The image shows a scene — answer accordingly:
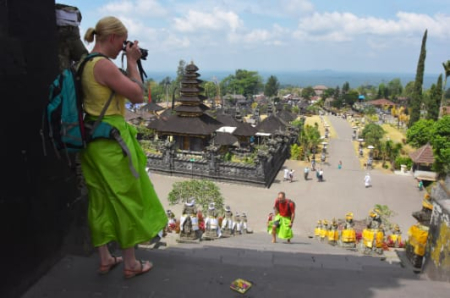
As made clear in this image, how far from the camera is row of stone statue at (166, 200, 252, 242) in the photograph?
789cm

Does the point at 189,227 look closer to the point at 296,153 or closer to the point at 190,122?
the point at 190,122

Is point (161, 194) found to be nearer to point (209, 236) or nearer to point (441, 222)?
point (209, 236)

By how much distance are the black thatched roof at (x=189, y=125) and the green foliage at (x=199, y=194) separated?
9941mm

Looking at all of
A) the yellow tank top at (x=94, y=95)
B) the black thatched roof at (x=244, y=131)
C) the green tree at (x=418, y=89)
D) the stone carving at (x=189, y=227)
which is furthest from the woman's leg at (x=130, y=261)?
the green tree at (x=418, y=89)

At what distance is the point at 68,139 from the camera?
2176 mm

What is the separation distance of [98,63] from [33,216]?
1102 mm

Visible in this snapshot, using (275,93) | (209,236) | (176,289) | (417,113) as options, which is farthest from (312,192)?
(275,93)

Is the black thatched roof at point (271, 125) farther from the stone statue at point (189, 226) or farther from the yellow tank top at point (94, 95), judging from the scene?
the yellow tank top at point (94, 95)

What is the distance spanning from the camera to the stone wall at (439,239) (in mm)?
3064

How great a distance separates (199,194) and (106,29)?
9.15 m

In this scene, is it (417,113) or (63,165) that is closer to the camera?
(63,165)

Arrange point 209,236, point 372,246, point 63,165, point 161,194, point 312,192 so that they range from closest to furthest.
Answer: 1. point 63,165
2. point 372,246
3. point 209,236
4. point 161,194
5. point 312,192

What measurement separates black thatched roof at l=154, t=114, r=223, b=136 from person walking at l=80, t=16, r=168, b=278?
18.9 m

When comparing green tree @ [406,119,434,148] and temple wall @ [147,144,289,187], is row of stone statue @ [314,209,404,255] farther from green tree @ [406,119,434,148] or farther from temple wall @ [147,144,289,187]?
green tree @ [406,119,434,148]
